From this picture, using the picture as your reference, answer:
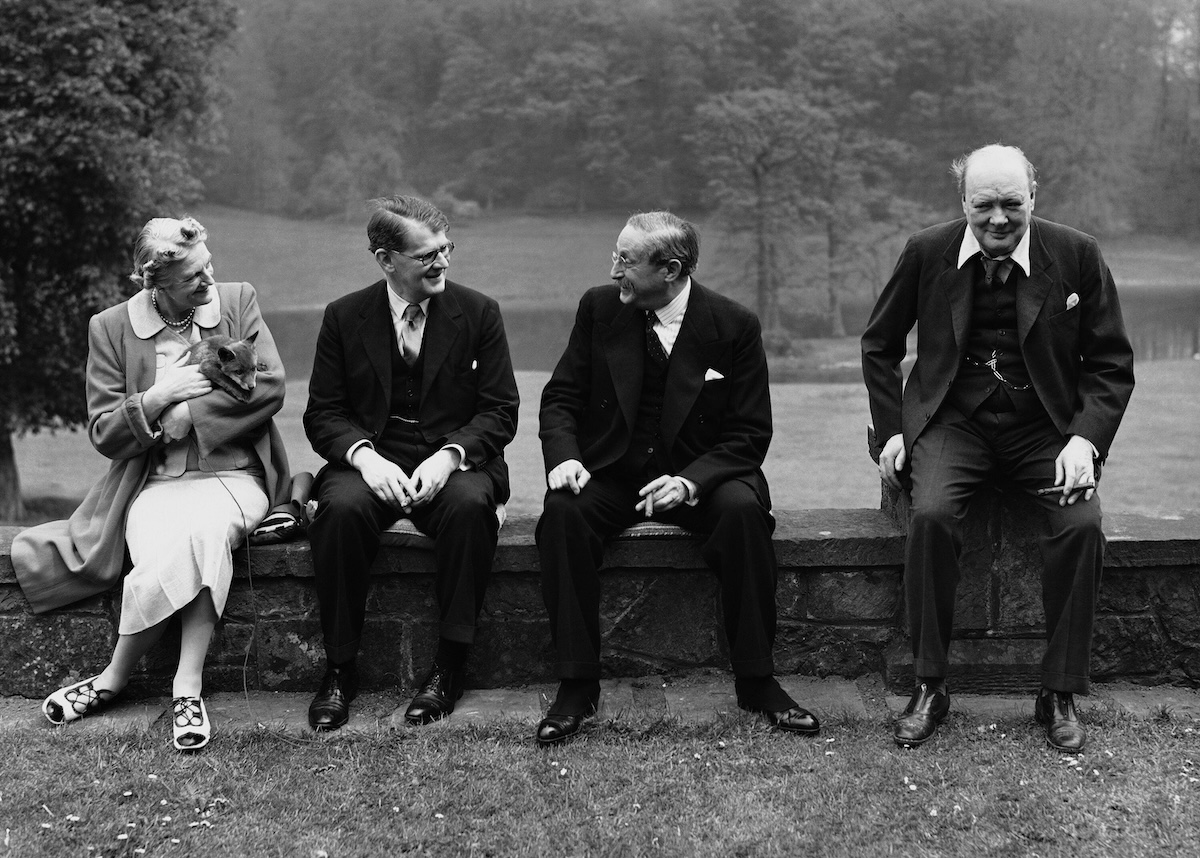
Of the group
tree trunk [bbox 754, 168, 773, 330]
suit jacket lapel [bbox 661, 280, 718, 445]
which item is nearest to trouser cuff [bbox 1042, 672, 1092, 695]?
suit jacket lapel [bbox 661, 280, 718, 445]

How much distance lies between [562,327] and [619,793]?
935cm

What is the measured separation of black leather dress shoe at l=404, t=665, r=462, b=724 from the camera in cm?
305

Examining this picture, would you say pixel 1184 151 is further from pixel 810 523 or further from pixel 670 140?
pixel 810 523

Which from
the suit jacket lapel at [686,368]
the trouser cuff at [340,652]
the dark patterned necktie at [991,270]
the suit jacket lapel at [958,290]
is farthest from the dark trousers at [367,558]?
the dark patterned necktie at [991,270]

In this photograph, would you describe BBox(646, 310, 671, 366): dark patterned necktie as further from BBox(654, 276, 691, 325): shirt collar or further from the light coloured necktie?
the light coloured necktie

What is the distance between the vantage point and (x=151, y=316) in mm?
3311

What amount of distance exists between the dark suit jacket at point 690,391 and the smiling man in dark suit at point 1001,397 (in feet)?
1.09

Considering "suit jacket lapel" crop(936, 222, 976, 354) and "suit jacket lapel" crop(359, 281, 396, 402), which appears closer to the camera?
"suit jacket lapel" crop(936, 222, 976, 354)

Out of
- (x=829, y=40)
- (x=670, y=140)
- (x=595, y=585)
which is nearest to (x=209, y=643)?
(x=595, y=585)

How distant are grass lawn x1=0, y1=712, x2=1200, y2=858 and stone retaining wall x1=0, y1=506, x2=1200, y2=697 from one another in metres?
0.28

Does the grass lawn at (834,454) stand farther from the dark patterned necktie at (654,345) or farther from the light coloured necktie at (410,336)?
the dark patterned necktie at (654,345)

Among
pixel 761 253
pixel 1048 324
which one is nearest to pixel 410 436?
pixel 1048 324

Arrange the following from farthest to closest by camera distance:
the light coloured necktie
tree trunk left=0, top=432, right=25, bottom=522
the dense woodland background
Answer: the dense woodland background, tree trunk left=0, top=432, right=25, bottom=522, the light coloured necktie

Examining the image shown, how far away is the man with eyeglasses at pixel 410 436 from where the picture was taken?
10.1 feet
